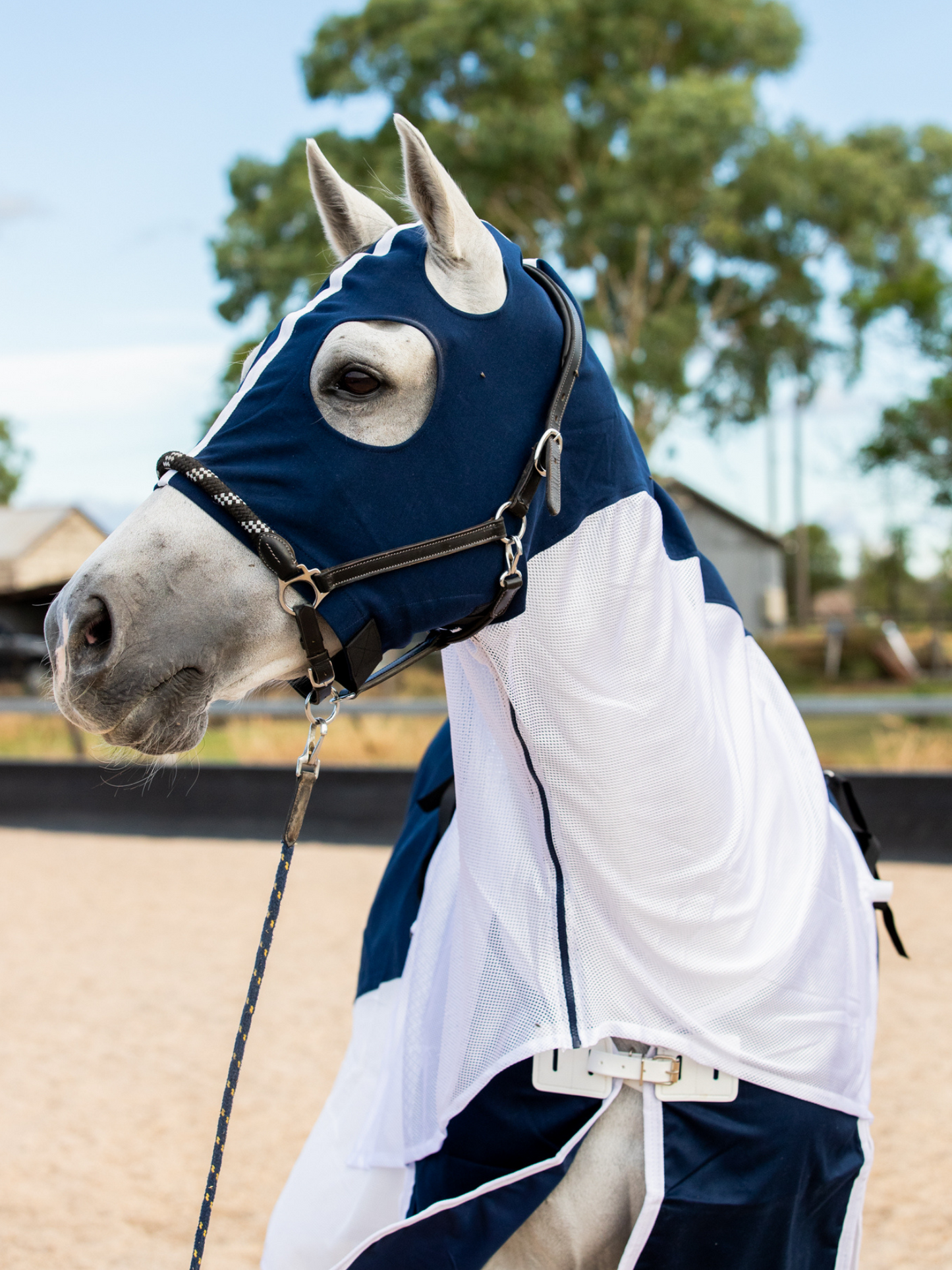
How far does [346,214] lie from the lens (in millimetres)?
1418

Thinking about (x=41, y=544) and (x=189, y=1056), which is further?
(x=41, y=544)

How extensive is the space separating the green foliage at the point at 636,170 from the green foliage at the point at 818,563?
2061 centimetres

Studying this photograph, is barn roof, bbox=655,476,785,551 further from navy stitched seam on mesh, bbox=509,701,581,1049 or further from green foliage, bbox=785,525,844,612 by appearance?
navy stitched seam on mesh, bbox=509,701,581,1049

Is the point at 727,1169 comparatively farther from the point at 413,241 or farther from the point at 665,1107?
the point at 413,241

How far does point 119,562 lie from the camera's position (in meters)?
1.07

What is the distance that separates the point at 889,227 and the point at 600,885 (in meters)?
18.1

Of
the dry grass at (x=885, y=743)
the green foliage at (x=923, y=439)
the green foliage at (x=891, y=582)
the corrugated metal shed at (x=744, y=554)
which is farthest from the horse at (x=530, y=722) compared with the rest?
the corrugated metal shed at (x=744, y=554)

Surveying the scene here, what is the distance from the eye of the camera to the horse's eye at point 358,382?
45.5 inches

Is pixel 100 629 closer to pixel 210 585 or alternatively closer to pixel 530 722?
pixel 210 585

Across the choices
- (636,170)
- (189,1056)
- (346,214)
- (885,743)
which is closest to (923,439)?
(636,170)

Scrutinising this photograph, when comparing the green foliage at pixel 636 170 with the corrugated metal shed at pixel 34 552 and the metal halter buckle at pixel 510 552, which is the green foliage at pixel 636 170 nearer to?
the corrugated metal shed at pixel 34 552

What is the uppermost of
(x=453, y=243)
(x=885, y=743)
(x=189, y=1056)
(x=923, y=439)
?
(x=923, y=439)

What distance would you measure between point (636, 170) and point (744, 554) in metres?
19.7

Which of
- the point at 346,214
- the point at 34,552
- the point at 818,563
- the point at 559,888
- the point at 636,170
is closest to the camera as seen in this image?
the point at 559,888
